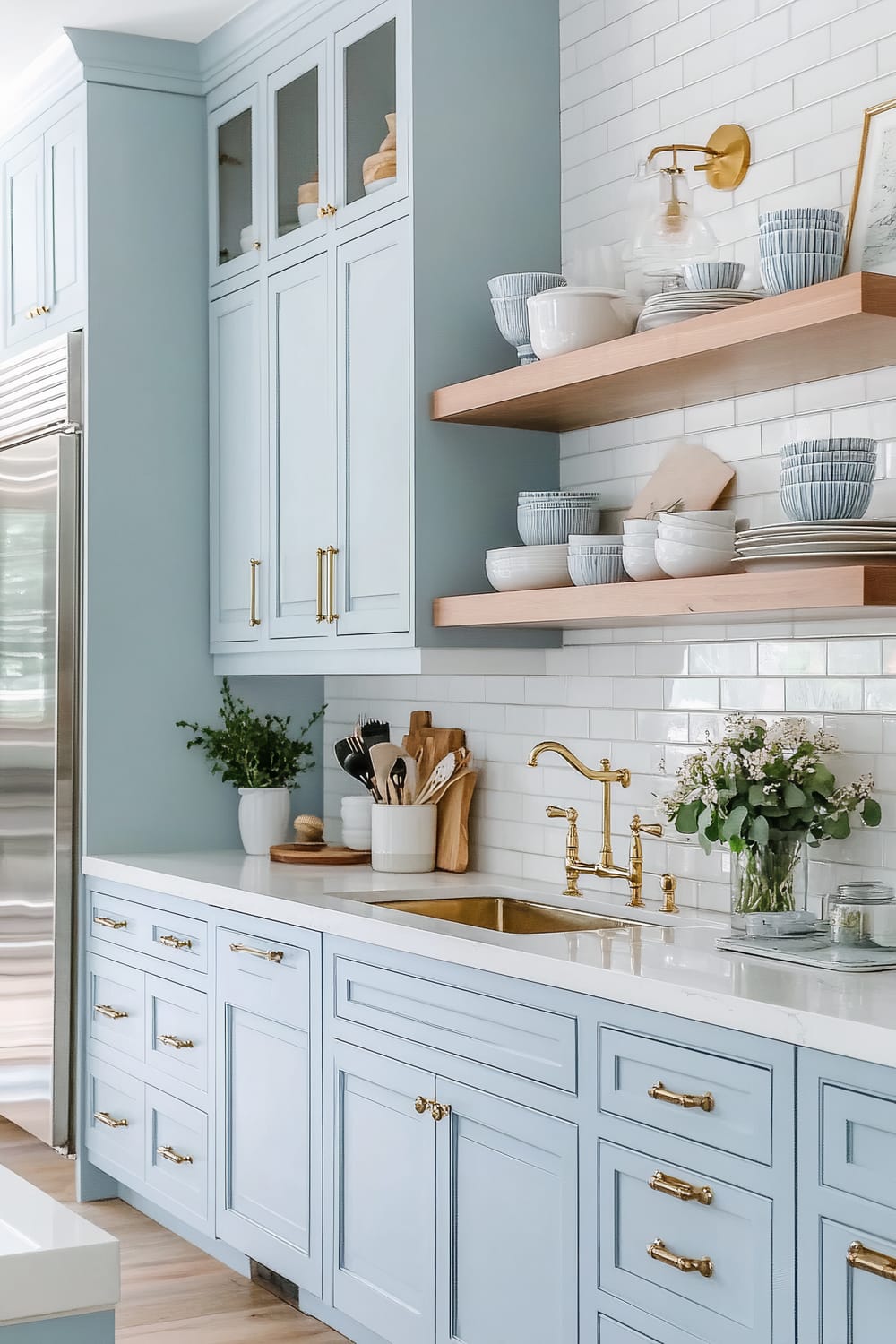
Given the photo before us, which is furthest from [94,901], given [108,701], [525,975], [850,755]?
[850,755]

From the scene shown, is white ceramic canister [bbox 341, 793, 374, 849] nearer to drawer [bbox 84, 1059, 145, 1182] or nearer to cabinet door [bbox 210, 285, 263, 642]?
cabinet door [bbox 210, 285, 263, 642]

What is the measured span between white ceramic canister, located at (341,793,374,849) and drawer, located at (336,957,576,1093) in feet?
3.18

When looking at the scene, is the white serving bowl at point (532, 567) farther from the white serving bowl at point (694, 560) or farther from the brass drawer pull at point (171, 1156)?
the brass drawer pull at point (171, 1156)

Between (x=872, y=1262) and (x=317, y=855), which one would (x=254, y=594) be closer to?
(x=317, y=855)

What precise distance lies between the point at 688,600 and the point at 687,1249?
1.04m

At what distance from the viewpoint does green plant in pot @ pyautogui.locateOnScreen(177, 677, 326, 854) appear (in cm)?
417

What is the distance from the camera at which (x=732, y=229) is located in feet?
9.88

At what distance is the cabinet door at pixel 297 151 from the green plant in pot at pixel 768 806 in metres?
1.74

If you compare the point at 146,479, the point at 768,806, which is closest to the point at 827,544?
the point at 768,806

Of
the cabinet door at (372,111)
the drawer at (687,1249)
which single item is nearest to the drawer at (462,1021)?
the drawer at (687,1249)

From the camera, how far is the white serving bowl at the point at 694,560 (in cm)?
272

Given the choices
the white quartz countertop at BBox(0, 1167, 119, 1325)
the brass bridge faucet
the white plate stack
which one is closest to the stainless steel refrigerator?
the brass bridge faucet

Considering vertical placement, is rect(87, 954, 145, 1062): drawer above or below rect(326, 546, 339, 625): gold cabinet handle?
below

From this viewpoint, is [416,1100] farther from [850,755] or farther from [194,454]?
[194,454]
